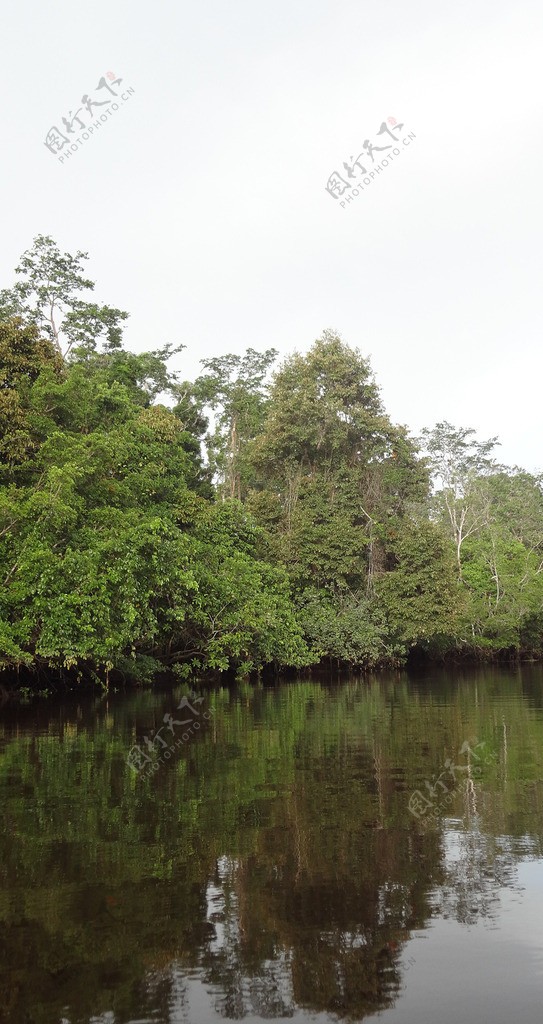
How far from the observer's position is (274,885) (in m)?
5.39

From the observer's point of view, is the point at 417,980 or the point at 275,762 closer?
the point at 417,980

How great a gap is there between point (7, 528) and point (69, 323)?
19.4 metres

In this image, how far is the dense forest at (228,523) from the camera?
1970 cm

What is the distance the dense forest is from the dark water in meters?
8.75

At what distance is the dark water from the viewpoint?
12.7 ft

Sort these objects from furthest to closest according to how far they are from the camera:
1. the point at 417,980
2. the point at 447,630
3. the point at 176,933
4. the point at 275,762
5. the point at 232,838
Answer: the point at 447,630 → the point at 275,762 → the point at 232,838 → the point at 176,933 → the point at 417,980

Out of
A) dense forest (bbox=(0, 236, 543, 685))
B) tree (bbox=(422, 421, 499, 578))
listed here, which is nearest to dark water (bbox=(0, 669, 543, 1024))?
dense forest (bbox=(0, 236, 543, 685))

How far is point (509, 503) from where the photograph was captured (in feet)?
185

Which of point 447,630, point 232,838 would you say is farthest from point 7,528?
point 447,630

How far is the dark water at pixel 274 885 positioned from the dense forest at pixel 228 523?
8753 mm

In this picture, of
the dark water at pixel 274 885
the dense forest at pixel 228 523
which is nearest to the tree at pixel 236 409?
the dense forest at pixel 228 523

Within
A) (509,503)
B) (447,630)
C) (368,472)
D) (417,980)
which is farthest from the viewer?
(509,503)

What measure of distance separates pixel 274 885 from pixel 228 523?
26.5 meters

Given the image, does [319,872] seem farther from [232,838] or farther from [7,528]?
[7,528]
